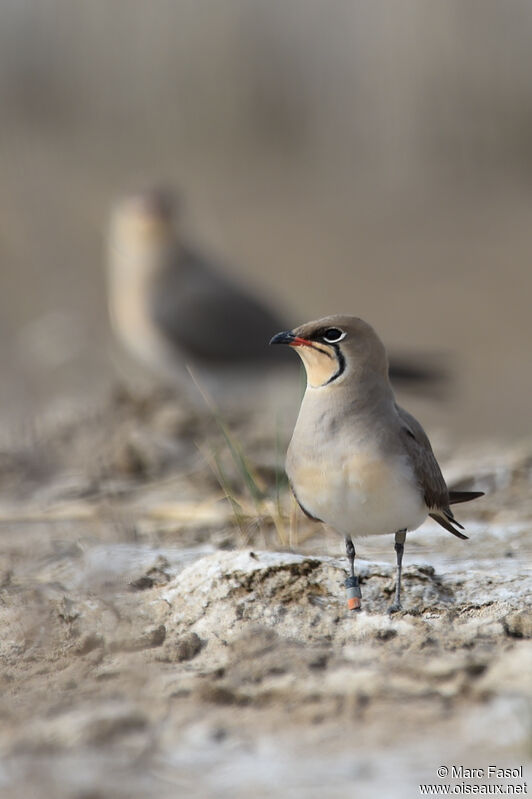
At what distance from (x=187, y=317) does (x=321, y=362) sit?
4503 mm

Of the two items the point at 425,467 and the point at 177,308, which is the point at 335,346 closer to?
the point at 425,467

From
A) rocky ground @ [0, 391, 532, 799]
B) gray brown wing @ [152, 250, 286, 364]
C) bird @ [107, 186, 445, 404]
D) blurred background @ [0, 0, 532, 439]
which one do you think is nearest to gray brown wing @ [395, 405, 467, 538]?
rocky ground @ [0, 391, 532, 799]

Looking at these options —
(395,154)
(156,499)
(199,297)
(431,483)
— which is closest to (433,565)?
(431,483)

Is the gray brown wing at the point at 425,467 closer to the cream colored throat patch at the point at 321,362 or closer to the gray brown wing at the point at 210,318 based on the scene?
the cream colored throat patch at the point at 321,362

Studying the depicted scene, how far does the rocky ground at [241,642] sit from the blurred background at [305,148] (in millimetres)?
6678

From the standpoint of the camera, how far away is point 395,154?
1588 cm

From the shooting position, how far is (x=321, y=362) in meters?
3.33

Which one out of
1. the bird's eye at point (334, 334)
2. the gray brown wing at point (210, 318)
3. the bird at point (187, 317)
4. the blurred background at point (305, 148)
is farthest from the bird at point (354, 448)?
the blurred background at point (305, 148)

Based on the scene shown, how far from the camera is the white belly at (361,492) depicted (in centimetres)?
316

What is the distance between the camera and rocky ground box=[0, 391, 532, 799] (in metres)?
2.18

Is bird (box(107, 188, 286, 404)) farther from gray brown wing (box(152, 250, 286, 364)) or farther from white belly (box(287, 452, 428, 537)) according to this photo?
white belly (box(287, 452, 428, 537))

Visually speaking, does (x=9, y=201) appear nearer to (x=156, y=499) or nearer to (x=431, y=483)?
(x=156, y=499)

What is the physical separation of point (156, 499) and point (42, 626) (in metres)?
1.78

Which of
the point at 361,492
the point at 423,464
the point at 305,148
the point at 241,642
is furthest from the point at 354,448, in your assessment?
the point at 305,148
